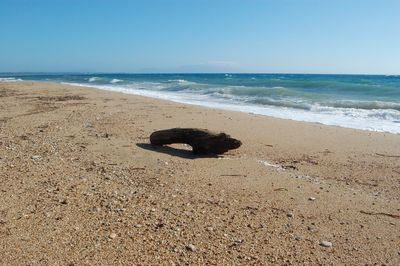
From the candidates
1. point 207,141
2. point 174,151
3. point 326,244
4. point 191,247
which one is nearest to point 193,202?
point 191,247

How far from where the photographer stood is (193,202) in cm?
470

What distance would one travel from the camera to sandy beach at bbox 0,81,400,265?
357 centimetres

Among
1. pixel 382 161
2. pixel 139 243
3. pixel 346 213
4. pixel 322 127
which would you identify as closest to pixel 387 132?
pixel 322 127

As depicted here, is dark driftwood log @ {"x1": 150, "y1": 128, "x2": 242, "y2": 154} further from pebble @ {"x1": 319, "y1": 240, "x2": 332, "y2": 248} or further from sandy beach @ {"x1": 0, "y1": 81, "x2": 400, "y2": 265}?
pebble @ {"x1": 319, "y1": 240, "x2": 332, "y2": 248}

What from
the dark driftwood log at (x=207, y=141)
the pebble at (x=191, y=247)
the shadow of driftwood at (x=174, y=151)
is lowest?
the pebble at (x=191, y=247)

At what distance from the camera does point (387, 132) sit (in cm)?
1038

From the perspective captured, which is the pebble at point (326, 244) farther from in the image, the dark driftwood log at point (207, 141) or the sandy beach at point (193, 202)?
the dark driftwood log at point (207, 141)

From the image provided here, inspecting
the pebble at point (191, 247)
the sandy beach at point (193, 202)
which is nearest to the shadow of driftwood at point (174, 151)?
the sandy beach at point (193, 202)

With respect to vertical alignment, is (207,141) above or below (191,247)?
above

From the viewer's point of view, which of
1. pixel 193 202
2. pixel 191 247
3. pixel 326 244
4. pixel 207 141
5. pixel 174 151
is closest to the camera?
pixel 191 247

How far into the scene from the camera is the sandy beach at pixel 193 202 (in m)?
3.57

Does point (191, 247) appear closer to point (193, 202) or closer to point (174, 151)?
point (193, 202)

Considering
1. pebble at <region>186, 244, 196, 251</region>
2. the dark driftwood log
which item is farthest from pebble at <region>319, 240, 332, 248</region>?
the dark driftwood log

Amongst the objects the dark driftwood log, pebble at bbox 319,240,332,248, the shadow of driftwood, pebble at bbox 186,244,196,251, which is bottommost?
pebble at bbox 319,240,332,248
